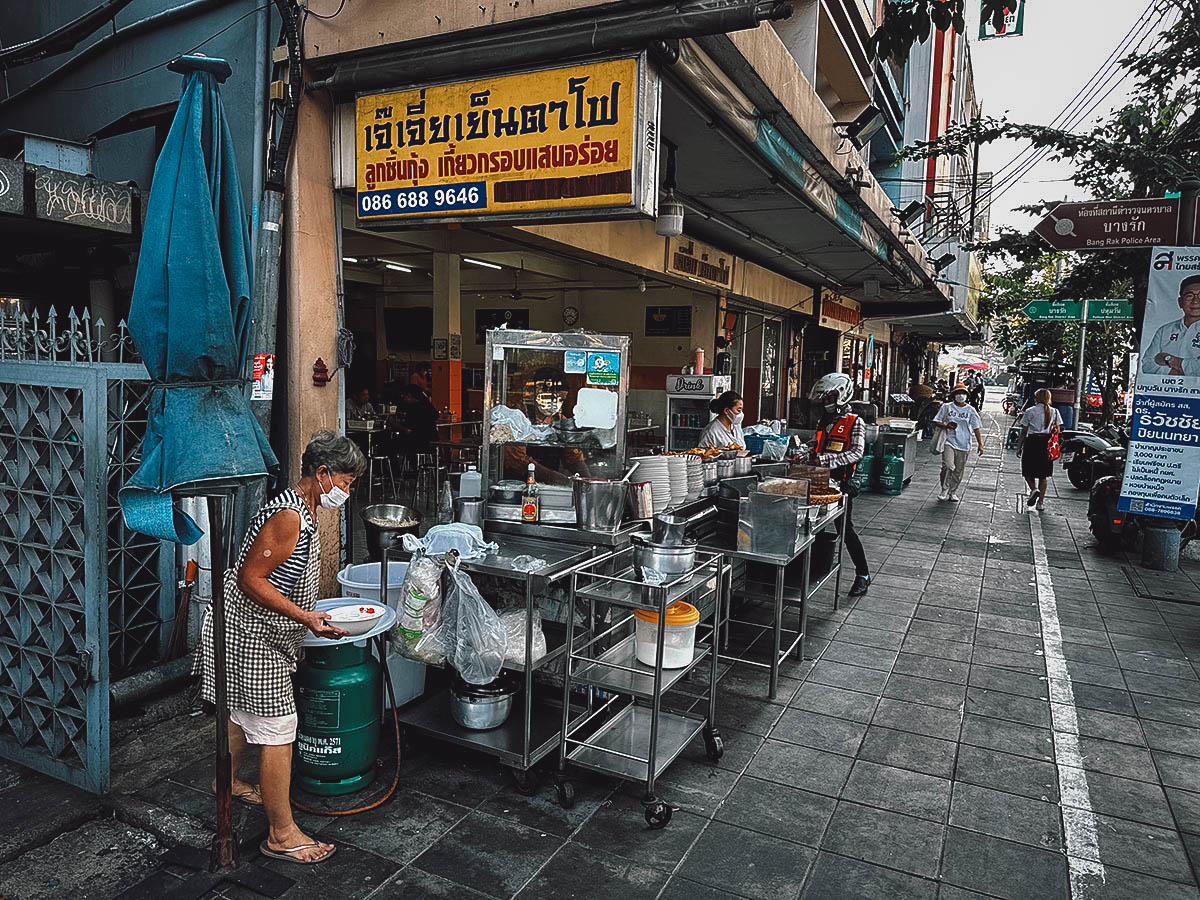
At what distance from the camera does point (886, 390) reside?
3033 centimetres

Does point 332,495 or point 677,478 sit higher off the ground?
point 332,495

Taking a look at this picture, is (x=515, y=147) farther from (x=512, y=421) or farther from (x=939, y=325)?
(x=939, y=325)

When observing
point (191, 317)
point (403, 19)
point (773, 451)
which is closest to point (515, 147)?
A: point (403, 19)

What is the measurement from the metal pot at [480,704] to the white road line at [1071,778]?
271 cm

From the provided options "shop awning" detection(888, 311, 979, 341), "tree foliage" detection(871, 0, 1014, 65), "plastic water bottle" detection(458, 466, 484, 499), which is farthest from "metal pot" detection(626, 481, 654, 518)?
"shop awning" detection(888, 311, 979, 341)

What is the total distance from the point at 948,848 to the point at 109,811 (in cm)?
389

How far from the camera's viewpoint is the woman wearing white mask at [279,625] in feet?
10.5

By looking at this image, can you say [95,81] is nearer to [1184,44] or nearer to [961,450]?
[1184,44]

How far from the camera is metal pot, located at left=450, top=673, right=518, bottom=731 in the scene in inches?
160

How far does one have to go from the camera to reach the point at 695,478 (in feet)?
19.3

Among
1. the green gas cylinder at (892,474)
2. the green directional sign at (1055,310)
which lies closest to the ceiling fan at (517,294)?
the green gas cylinder at (892,474)

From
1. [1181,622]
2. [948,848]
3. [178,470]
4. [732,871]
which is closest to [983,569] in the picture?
[1181,622]

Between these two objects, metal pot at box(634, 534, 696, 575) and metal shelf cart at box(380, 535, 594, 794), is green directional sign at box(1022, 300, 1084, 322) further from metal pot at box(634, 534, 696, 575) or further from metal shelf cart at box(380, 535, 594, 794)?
metal shelf cart at box(380, 535, 594, 794)

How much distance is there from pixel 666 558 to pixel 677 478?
141cm
